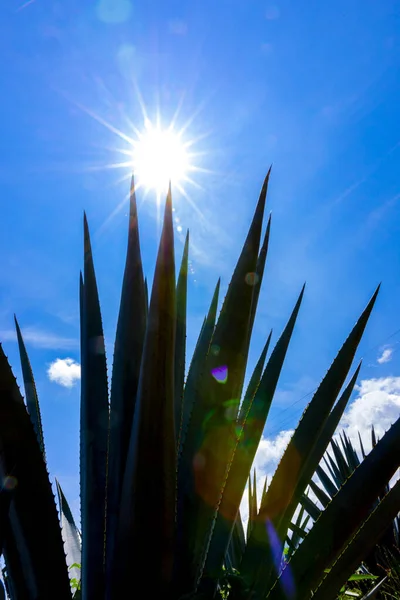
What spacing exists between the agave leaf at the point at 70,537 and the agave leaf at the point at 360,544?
3.13ft

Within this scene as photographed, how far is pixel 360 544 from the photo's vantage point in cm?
91

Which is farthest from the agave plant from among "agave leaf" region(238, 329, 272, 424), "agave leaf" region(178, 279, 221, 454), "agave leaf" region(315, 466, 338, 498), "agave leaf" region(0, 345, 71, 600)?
"agave leaf" region(315, 466, 338, 498)

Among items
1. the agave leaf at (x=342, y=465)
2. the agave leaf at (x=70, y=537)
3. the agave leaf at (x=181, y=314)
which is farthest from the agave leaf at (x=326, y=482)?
the agave leaf at (x=181, y=314)

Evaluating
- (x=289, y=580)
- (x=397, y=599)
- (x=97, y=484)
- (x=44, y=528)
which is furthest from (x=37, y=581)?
(x=397, y=599)

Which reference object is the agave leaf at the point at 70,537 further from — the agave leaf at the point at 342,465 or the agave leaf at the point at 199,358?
the agave leaf at the point at 342,465

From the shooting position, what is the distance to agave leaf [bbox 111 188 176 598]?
0.81m

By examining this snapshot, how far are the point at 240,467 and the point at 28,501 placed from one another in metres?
0.45

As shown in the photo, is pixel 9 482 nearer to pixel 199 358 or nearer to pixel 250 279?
pixel 250 279

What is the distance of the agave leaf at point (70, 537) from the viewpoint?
1693 mm

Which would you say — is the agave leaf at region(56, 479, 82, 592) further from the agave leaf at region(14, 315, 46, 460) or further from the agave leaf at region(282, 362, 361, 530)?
the agave leaf at region(282, 362, 361, 530)

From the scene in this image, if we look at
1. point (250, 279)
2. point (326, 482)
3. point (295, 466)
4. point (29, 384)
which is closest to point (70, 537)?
Result: point (29, 384)

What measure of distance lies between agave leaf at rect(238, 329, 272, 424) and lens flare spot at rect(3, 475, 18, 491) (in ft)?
2.20

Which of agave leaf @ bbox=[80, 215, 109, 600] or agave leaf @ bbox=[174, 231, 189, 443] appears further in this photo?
agave leaf @ bbox=[174, 231, 189, 443]

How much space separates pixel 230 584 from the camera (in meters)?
0.92
